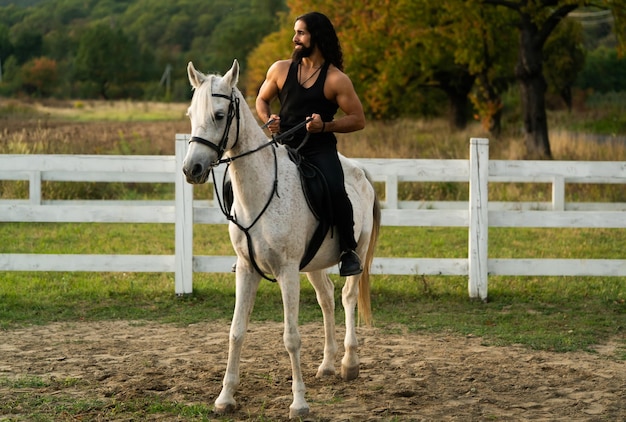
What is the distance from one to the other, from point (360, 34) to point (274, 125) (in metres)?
22.2

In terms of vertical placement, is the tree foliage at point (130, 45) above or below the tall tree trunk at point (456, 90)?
above

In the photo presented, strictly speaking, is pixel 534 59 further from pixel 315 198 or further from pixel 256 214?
pixel 256 214

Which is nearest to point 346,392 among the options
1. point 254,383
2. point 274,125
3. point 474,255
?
point 254,383

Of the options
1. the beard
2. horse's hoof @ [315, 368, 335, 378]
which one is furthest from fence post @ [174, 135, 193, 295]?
the beard

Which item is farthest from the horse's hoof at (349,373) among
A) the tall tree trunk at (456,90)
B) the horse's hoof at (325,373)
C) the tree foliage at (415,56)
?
the tall tree trunk at (456,90)

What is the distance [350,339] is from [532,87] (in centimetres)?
1738

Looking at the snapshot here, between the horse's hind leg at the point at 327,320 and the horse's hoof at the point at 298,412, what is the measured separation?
1.10 meters

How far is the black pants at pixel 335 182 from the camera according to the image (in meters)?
→ 6.12

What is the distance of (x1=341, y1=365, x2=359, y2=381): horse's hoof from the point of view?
21.6ft

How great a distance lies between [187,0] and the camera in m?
168

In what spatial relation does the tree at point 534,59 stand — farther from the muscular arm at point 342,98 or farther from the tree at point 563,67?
the tree at point 563,67

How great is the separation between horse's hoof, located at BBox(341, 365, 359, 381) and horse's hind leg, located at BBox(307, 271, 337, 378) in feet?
0.59

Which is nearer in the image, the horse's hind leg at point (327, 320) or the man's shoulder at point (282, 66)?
the man's shoulder at point (282, 66)

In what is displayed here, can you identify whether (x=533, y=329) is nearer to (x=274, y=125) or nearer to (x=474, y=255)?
(x=474, y=255)
